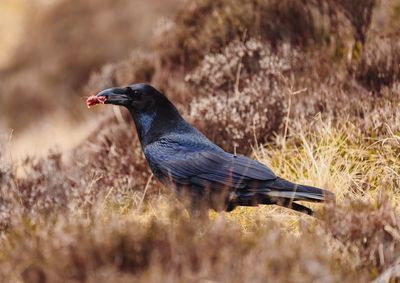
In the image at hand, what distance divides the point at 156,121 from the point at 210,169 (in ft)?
1.67

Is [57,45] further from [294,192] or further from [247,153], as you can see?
[294,192]

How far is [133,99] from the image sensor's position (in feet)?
16.0

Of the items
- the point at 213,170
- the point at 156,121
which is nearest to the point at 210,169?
the point at 213,170

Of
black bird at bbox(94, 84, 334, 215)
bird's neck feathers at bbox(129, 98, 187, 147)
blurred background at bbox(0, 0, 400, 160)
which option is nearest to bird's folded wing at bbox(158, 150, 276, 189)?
black bird at bbox(94, 84, 334, 215)

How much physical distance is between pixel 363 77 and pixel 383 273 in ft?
12.1

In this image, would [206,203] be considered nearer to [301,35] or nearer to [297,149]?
[297,149]

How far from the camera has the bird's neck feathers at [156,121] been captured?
15.6 feet

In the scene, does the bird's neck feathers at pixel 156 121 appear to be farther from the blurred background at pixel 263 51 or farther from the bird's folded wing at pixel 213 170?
the blurred background at pixel 263 51

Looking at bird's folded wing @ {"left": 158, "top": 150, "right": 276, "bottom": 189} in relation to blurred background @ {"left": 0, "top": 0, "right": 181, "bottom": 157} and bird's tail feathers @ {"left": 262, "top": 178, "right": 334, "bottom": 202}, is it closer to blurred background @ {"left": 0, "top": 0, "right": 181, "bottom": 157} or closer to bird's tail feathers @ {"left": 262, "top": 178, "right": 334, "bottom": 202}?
bird's tail feathers @ {"left": 262, "top": 178, "right": 334, "bottom": 202}

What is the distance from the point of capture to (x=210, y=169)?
177 inches

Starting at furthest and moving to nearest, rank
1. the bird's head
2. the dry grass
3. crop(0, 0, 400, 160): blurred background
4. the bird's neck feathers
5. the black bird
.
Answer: crop(0, 0, 400, 160): blurred background, the bird's head, the bird's neck feathers, the black bird, the dry grass

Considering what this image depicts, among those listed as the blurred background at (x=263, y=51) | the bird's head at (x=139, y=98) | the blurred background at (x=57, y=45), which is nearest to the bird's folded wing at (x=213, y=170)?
the bird's head at (x=139, y=98)

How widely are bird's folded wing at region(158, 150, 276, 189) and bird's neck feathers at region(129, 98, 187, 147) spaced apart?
25cm

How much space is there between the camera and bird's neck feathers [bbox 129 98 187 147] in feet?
15.6
